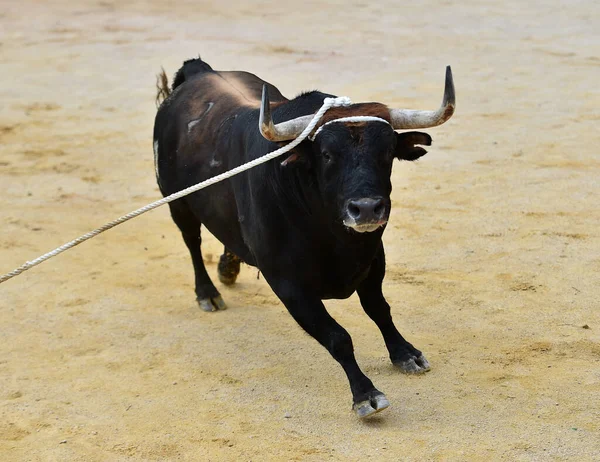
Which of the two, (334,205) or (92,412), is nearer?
(334,205)

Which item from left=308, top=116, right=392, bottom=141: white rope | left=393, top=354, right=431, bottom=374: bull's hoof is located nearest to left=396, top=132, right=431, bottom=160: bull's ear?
left=308, top=116, right=392, bottom=141: white rope

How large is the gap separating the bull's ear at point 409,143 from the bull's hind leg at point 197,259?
5.90 ft

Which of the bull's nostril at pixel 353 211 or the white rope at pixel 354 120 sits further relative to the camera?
the white rope at pixel 354 120

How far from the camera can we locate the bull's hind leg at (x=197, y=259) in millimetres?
5746

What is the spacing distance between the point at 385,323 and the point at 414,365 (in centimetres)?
25

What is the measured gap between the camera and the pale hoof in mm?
4105

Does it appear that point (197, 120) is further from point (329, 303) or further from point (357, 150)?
point (357, 150)

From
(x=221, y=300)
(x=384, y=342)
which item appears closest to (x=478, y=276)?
(x=384, y=342)

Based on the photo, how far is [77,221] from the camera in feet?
23.3

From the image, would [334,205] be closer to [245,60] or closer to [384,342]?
[384,342]

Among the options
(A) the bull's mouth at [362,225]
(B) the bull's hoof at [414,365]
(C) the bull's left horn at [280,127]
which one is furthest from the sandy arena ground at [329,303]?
(C) the bull's left horn at [280,127]

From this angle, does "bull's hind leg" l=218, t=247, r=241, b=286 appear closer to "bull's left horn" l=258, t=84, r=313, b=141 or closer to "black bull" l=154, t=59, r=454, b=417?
"black bull" l=154, t=59, r=454, b=417

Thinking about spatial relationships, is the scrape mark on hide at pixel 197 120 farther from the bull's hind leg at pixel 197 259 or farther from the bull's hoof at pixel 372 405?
the bull's hoof at pixel 372 405

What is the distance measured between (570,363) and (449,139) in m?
3.97
